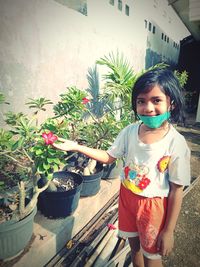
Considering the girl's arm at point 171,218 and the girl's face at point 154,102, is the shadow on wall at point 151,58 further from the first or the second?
the girl's arm at point 171,218

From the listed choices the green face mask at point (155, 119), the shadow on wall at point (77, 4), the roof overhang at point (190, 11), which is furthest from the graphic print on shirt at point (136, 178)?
the roof overhang at point (190, 11)

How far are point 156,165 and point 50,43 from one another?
339cm

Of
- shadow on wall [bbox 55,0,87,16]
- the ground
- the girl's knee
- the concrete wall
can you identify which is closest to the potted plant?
the girl's knee

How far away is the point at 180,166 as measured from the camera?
1.32 meters

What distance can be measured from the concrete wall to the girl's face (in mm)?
2486

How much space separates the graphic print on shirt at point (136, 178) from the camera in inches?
56.9

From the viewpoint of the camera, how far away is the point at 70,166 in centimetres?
361

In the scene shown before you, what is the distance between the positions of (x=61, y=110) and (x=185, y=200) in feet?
8.63

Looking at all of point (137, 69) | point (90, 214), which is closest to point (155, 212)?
point (90, 214)

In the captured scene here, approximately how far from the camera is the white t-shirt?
1.34 meters

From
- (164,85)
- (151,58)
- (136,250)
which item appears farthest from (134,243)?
(151,58)

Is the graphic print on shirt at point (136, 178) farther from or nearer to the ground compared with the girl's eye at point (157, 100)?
nearer to the ground

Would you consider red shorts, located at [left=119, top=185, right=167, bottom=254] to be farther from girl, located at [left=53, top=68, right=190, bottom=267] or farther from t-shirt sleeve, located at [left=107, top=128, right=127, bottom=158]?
t-shirt sleeve, located at [left=107, top=128, right=127, bottom=158]

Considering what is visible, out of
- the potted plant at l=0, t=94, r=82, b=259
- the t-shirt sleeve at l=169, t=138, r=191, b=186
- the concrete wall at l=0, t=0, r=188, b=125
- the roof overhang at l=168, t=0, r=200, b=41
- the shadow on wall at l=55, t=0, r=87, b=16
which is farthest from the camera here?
the roof overhang at l=168, t=0, r=200, b=41
